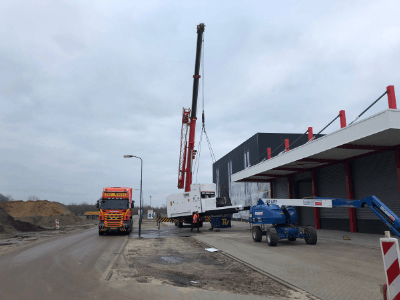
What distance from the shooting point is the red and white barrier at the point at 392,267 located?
4508mm

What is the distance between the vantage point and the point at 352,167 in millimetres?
21781

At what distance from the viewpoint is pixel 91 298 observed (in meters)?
6.91

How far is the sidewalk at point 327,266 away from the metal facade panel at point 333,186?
791cm

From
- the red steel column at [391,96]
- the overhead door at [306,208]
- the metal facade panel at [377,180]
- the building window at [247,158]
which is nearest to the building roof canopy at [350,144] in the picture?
the metal facade panel at [377,180]

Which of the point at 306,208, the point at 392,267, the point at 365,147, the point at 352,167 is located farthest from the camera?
the point at 306,208

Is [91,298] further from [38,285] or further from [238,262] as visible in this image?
[238,262]

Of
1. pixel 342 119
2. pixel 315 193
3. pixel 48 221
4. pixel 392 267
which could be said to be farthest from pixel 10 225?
pixel 392 267

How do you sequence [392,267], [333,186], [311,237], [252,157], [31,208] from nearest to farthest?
[392,267]
[311,237]
[333,186]
[252,157]
[31,208]

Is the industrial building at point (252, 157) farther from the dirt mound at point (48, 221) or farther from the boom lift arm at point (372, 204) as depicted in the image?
the dirt mound at point (48, 221)

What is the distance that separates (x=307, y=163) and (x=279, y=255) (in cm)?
1306

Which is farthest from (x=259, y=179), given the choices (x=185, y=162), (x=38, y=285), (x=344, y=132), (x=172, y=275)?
(x=38, y=285)

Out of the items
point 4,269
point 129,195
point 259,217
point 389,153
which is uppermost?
point 389,153

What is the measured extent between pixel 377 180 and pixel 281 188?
46.3 ft

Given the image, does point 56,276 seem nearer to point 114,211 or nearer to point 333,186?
point 114,211
